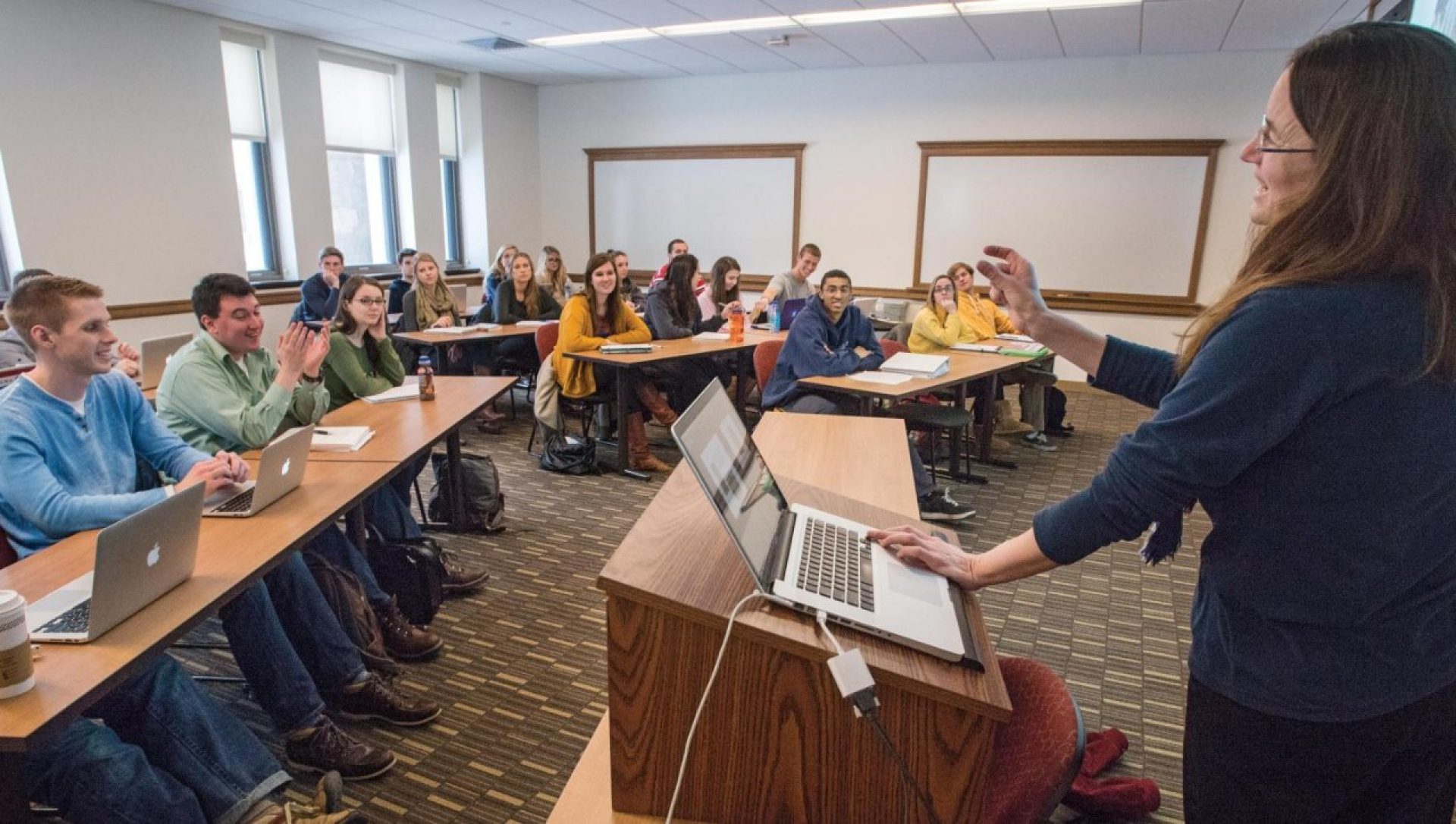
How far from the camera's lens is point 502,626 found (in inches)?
117

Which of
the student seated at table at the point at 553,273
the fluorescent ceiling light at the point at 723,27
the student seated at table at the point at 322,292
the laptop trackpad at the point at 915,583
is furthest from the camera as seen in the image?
the student seated at table at the point at 553,273

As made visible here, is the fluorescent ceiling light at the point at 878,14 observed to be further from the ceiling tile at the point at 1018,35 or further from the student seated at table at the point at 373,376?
the student seated at table at the point at 373,376

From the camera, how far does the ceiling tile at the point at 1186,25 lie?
16.9 ft

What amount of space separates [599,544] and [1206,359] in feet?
10.5

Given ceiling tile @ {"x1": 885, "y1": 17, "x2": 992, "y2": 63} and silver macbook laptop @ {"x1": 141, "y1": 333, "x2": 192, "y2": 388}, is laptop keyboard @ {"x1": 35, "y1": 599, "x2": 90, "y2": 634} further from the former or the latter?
ceiling tile @ {"x1": 885, "y1": 17, "x2": 992, "y2": 63}

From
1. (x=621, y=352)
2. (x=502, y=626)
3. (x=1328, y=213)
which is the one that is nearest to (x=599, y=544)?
(x=502, y=626)

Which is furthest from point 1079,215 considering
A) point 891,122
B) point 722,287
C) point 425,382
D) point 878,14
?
point 425,382

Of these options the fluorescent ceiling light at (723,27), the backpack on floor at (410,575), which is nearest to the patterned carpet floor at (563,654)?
the backpack on floor at (410,575)

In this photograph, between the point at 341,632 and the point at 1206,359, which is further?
the point at 341,632

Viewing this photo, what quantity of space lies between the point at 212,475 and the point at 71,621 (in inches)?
27.6

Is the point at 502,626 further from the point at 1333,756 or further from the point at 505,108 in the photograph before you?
the point at 505,108

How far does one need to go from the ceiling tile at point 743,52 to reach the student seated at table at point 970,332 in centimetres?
267

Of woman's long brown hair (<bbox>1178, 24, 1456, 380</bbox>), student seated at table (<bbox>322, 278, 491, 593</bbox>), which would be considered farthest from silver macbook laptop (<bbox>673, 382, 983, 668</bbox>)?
student seated at table (<bbox>322, 278, 491, 593</bbox>)

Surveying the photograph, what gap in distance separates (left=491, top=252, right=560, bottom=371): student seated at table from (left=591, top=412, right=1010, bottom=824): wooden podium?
5.40m
